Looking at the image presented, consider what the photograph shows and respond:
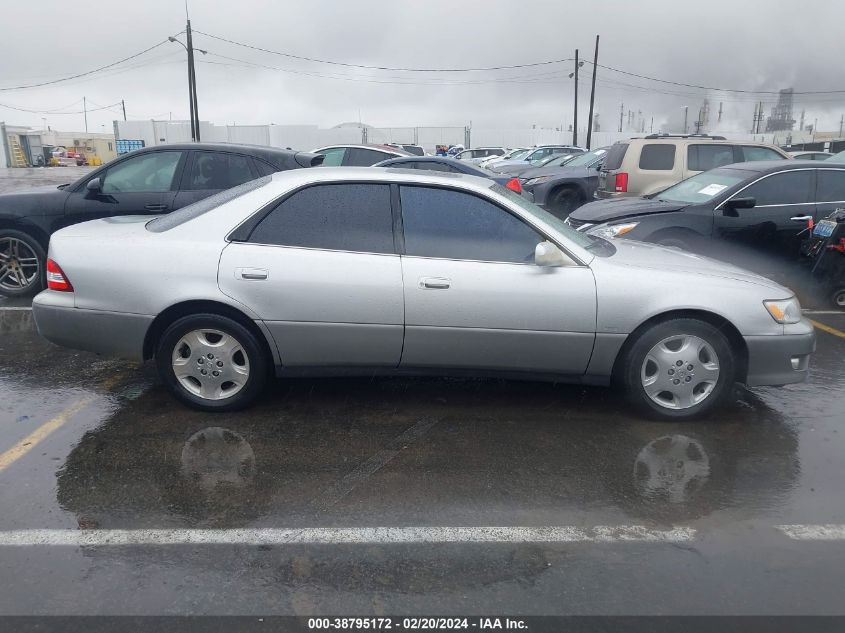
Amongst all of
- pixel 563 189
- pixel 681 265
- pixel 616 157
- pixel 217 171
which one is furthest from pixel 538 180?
pixel 681 265

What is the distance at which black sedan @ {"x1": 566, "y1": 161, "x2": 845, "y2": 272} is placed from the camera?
754 cm

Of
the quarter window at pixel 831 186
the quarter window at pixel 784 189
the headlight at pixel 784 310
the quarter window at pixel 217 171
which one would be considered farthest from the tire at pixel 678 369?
the quarter window at pixel 831 186

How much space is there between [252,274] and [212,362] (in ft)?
2.02

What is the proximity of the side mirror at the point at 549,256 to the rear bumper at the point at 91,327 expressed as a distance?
2382 mm

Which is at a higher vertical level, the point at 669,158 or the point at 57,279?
the point at 669,158

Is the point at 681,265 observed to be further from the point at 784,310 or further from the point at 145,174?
the point at 145,174

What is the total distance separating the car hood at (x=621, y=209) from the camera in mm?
7729

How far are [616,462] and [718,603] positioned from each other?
4.05ft

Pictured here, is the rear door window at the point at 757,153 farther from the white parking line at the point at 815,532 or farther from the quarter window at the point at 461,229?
the white parking line at the point at 815,532

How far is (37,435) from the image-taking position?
418 cm

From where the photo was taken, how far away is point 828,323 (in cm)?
691

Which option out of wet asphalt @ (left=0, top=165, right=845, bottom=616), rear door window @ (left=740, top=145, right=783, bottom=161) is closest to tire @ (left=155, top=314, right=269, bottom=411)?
wet asphalt @ (left=0, top=165, right=845, bottom=616)

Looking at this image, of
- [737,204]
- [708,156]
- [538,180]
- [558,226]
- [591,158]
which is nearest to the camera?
[558,226]

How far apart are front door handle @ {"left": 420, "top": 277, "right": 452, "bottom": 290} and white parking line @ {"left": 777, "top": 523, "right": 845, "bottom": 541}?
6.97 ft
